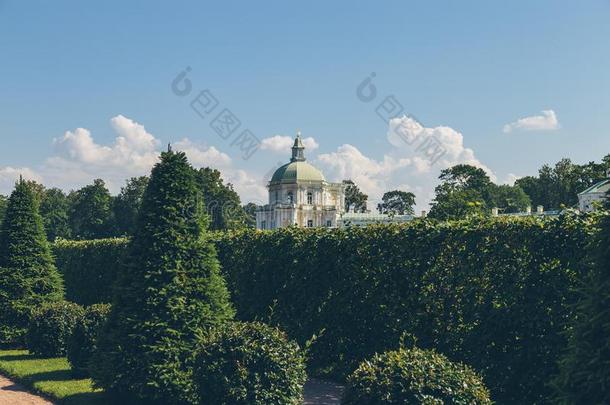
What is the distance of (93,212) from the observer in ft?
289

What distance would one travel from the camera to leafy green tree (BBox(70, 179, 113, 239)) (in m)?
87.1

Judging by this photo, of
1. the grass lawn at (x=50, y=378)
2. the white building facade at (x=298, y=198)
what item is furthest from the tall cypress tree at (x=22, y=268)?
the white building facade at (x=298, y=198)

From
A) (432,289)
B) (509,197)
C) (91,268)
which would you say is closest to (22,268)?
(91,268)

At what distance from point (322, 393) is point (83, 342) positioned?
5690mm

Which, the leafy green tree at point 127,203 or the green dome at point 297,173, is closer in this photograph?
the leafy green tree at point 127,203

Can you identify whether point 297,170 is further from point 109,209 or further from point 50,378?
point 50,378

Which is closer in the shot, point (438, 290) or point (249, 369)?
point (249, 369)

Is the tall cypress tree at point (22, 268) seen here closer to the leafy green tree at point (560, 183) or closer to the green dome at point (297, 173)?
the leafy green tree at point (560, 183)

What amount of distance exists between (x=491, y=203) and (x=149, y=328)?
9112 cm

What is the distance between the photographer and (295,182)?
4555 inches

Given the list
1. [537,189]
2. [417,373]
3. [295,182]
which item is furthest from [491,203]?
[417,373]

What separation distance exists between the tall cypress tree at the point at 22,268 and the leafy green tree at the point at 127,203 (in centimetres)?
6288

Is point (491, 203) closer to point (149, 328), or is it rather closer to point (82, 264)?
point (82, 264)

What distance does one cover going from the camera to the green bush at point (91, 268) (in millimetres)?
24281
